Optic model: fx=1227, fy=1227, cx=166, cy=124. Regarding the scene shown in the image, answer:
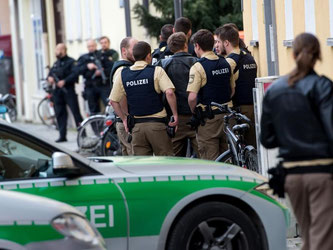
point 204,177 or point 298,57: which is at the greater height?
point 298,57

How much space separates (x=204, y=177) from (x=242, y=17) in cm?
1221

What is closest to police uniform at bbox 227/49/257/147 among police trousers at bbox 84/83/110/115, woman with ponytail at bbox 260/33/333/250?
woman with ponytail at bbox 260/33/333/250

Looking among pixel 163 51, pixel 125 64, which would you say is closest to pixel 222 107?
pixel 125 64

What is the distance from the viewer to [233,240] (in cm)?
870

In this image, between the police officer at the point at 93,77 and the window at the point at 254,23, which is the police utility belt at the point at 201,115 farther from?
the police officer at the point at 93,77

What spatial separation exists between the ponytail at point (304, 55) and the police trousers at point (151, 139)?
17.5 ft

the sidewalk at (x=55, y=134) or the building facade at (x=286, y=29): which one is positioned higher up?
the building facade at (x=286, y=29)

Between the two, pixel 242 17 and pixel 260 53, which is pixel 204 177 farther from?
pixel 242 17

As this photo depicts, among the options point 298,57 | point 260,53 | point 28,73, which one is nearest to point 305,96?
point 298,57

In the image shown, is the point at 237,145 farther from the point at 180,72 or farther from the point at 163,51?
the point at 163,51

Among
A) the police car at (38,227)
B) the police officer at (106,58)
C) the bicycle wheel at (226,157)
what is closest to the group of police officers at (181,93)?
the bicycle wheel at (226,157)

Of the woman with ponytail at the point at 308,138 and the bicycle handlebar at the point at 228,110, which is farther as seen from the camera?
the bicycle handlebar at the point at 228,110

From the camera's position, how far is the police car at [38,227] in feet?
22.2

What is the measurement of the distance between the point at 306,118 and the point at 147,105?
5.44m
